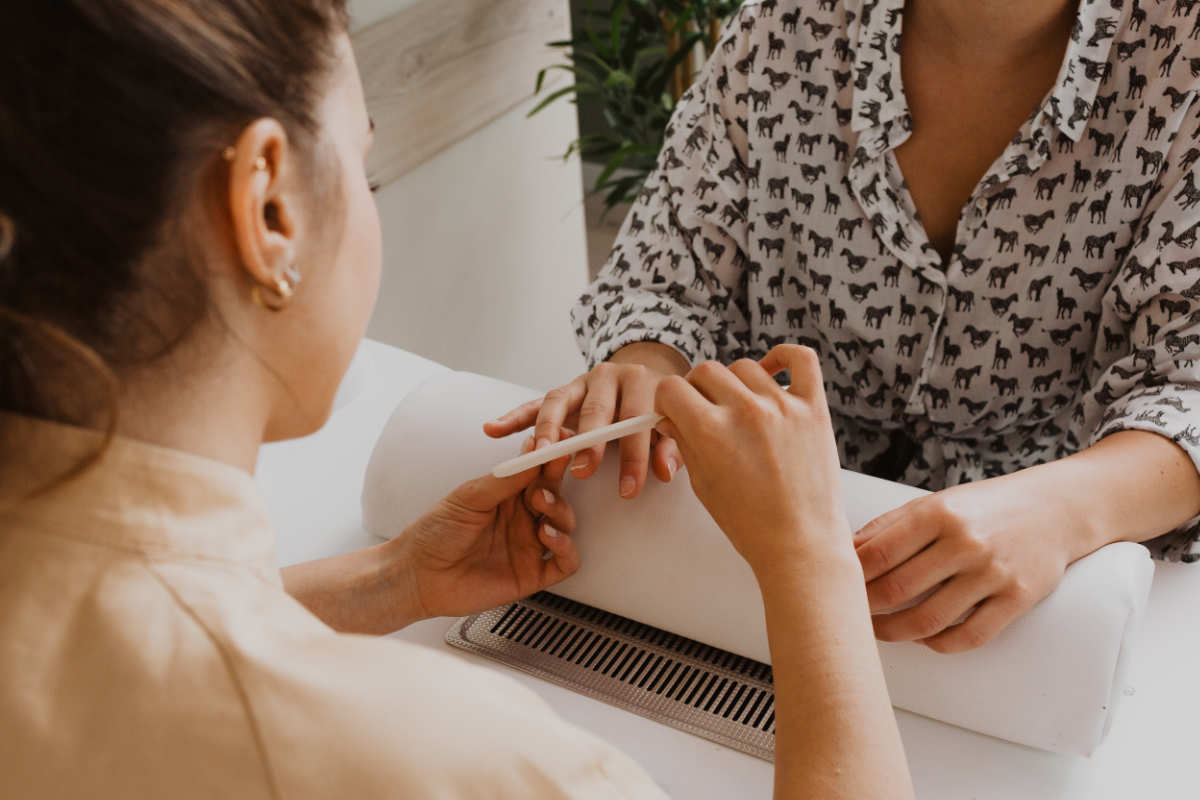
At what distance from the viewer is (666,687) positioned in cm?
78

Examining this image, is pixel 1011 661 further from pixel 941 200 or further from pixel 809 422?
pixel 941 200

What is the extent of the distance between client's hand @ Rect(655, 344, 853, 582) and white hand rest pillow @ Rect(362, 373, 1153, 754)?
0.22 ft

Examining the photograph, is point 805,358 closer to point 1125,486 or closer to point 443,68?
point 1125,486

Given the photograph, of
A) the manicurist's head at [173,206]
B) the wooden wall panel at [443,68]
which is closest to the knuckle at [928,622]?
the manicurist's head at [173,206]

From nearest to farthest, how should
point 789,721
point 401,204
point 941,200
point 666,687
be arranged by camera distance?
point 789,721 → point 666,687 → point 941,200 → point 401,204

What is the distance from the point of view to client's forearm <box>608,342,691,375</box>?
1029mm

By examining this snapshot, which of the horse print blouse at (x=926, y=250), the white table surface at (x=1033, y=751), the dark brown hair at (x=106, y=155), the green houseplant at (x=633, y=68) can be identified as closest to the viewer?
the dark brown hair at (x=106, y=155)

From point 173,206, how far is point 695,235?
74cm

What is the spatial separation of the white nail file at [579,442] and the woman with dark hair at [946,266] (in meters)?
0.05

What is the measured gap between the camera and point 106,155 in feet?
1.33

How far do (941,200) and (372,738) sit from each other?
32.0 inches

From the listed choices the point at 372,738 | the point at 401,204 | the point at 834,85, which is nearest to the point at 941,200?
the point at 834,85

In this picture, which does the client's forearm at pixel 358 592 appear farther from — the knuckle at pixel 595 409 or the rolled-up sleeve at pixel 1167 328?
the rolled-up sleeve at pixel 1167 328

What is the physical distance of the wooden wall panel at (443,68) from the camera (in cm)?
171
